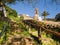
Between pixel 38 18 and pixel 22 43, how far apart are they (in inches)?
401

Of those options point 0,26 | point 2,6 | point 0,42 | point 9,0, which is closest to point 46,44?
point 0,42

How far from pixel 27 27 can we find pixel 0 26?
2.90 meters

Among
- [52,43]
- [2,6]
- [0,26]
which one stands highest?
[2,6]

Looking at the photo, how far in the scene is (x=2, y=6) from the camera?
29.6 m

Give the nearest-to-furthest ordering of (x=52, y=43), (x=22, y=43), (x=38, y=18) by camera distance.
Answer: (x=22, y=43) → (x=52, y=43) → (x=38, y=18)

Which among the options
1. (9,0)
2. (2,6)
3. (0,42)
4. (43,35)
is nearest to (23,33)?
(43,35)

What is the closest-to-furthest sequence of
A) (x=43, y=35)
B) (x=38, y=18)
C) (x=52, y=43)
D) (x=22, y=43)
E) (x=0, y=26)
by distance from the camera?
(x=22, y=43) < (x=52, y=43) < (x=43, y=35) < (x=0, y=26) < (x=38, y=18)

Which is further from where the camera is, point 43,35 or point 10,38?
point 43,35

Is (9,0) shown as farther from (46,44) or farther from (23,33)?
(46,44)

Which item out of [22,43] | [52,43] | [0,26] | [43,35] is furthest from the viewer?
[0,26]

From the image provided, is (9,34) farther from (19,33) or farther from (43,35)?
(43,35)

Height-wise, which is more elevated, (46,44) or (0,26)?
(0,26)

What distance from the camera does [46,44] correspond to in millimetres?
17203

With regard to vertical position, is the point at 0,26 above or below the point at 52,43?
above
